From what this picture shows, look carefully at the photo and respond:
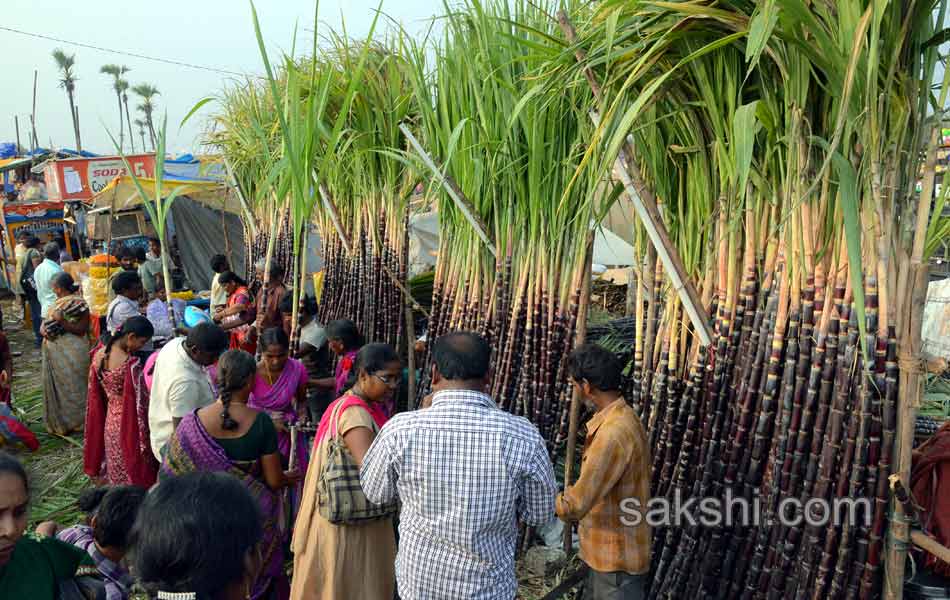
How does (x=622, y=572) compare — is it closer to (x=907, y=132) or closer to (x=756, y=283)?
(x=756, y=283)

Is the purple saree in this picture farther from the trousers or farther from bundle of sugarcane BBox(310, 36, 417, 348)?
bundle of sugarcane BBox(310, 36, 417, 348)

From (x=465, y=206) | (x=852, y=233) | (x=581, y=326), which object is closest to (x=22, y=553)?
(x=852, y=233)

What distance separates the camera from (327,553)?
2.39 m

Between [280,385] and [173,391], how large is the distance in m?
0.54

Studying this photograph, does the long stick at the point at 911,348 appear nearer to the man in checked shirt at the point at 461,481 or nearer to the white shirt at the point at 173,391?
the man in checked shirt at the point at 461,481

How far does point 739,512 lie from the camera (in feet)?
8.05

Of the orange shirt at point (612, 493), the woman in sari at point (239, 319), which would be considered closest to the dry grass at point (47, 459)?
the woman in sari at point (239, 319)

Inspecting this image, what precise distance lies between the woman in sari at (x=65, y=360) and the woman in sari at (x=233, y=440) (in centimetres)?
371

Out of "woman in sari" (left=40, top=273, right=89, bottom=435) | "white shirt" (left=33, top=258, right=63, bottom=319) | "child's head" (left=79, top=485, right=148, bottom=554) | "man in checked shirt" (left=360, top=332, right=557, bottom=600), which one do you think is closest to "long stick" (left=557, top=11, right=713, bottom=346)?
"man in checked shirt" (left=360, top=332, right=557, bottom=600)

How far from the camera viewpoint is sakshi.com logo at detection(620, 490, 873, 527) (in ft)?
6.80

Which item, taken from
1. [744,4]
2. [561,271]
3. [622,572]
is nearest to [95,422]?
[561,271]

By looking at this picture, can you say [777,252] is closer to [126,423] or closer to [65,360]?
[126,423]

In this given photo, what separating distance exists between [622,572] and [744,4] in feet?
6.57

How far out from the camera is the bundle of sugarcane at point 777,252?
6.40 ft
